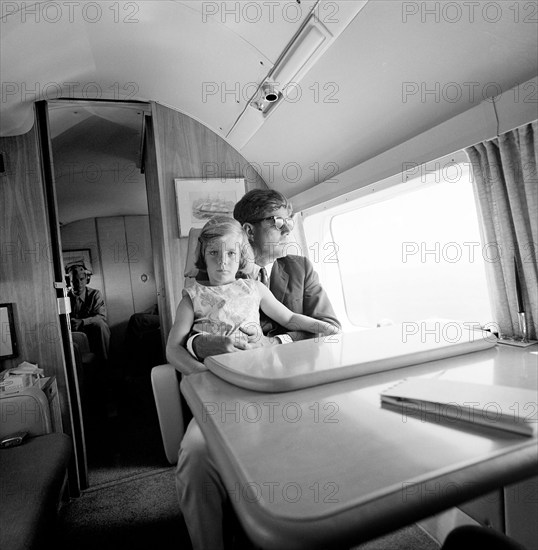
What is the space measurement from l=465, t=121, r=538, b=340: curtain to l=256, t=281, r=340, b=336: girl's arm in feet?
2.50

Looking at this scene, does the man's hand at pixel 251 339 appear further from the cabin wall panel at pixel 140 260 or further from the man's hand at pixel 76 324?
the cabin wall panel at pixel 140 260

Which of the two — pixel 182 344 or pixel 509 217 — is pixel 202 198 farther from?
pixel 509 217

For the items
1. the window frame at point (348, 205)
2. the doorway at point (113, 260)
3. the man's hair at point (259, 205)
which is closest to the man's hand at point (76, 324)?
the doorway at point (113, 260)

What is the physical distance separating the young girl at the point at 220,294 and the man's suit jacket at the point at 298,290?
0.25 metres

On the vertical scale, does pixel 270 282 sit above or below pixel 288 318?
A: above

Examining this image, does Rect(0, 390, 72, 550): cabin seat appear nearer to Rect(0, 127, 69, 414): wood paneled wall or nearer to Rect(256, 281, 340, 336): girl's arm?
Rect(0, 127, 69, 414): wood paneled wall

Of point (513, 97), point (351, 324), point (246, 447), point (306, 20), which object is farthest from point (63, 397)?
point (513, 97)

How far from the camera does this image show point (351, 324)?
325cm

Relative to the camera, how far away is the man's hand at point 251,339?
1.80 meters

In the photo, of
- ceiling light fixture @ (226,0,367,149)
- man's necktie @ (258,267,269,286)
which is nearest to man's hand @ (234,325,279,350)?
man's necktie @ (258,267,269,286)

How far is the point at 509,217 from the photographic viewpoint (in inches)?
61.9

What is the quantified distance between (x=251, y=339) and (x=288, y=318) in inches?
11.4

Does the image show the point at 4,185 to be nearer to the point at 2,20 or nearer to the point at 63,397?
the point at 2,20

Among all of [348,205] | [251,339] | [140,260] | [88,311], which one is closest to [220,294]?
[251,339]
